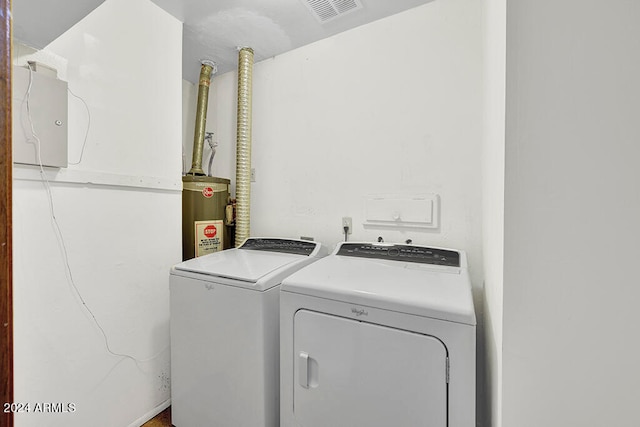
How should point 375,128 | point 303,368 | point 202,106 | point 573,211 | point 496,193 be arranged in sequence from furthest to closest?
point 202,106
point 375,128
point 303,368
point 496,193
point 573,211

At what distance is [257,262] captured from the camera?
4.75ft

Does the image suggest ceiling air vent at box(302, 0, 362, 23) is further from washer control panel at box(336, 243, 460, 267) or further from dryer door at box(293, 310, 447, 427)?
dryer door at box(293, 310, 447, 427)

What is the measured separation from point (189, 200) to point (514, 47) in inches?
76.3

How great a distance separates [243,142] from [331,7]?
1.06 metres

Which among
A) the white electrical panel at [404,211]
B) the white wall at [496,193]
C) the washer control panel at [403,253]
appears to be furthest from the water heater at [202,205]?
the white wall at [496,193]

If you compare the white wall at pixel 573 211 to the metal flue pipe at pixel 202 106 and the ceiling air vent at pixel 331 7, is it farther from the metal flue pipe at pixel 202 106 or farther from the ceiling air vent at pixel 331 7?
the metal flue pipe at pixel 202 106

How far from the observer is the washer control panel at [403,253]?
1299 millimetres

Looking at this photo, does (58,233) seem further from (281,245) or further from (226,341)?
(281,245)

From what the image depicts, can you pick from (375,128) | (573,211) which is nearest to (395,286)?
(573,211)

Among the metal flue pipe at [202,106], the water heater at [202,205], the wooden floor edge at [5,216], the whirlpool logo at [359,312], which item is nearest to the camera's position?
the wooden floor edge at [5,216]

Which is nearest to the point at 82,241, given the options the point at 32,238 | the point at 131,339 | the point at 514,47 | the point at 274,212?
the point at 32,238

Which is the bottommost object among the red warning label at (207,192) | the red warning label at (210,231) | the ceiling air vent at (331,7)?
the red warning label at (210,231)

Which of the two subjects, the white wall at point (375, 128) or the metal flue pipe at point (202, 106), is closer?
the white wall at point (375, 128)

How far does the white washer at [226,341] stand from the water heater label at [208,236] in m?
0.44
